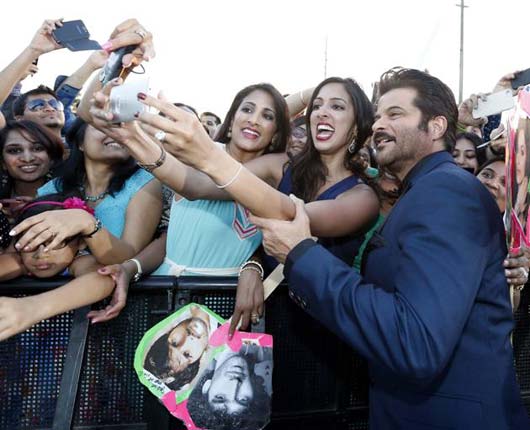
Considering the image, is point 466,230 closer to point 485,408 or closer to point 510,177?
point 510,177

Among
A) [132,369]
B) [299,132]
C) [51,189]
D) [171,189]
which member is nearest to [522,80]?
[171,189]

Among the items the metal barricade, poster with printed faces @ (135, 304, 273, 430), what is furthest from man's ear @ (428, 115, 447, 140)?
poster with printed faces @ (135, 304, 273, 430)

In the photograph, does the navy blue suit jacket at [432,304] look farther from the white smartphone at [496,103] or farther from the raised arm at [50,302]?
the raised arm at [50,302]

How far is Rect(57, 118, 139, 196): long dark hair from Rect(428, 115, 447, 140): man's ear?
5.07 ft

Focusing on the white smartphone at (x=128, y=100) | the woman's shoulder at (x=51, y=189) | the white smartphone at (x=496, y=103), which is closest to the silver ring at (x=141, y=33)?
the white smartphone at (x=128, y=100)

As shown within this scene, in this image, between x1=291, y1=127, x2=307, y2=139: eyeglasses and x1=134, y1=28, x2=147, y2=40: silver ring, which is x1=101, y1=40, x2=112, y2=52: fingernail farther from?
x1=291, y1=127, x2=307, y2=139: eyeglasses

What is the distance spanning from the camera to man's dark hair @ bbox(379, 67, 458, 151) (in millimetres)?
1888

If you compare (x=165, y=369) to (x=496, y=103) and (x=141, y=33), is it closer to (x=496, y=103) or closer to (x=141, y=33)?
(x=141, y=33)

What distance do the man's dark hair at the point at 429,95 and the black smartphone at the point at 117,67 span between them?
2.97ft

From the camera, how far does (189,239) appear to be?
2490 mm

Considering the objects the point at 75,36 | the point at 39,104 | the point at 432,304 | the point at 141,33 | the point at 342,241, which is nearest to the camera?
the point at 432,304

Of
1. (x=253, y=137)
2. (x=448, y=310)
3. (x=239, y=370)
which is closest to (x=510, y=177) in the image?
(x=448, y=310)

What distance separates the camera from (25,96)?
164 inches

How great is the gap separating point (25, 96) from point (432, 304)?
12.3 ft
